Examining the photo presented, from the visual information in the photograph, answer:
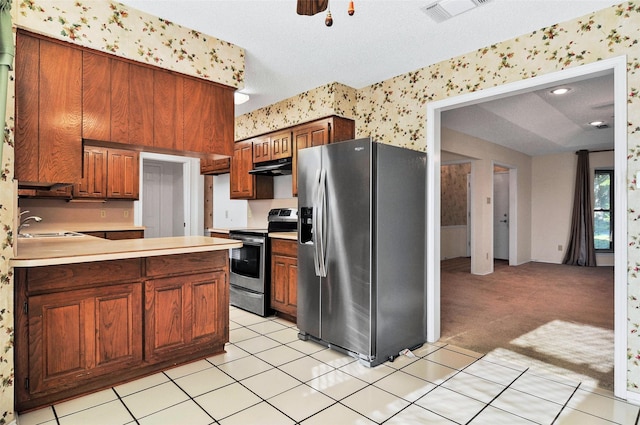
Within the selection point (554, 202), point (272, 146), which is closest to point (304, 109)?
point (272, 146)

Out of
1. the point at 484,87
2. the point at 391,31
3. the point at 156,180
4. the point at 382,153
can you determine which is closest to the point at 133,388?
the point at 382,153

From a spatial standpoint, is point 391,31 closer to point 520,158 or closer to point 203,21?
point 203,21

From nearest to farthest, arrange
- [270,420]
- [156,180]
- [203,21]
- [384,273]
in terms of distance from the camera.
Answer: [270,420] < [203,21] < [384,273] < [156,180]

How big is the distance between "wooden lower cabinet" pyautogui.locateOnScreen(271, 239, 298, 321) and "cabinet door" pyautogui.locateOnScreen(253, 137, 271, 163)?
1399mm

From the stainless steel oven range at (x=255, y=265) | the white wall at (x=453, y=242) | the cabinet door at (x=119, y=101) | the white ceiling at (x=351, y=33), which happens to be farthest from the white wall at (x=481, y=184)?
the cabinet door at (x=119, y=101)

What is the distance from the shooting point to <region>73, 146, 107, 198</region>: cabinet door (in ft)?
16.1

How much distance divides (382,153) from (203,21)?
65.4 inches

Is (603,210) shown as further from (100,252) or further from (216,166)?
(100,252)

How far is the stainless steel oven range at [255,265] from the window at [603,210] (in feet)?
23.1

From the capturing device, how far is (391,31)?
282cm

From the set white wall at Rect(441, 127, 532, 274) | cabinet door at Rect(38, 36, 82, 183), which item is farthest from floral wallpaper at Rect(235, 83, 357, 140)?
white wall at Rect(441, 127, 532, 274)

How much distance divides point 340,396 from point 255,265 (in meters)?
2.10

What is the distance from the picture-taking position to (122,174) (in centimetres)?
525

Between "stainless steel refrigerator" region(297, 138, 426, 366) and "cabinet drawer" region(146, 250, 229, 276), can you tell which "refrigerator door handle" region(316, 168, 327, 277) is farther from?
"cabinet drawer" region(146, 250, 229, 276)
